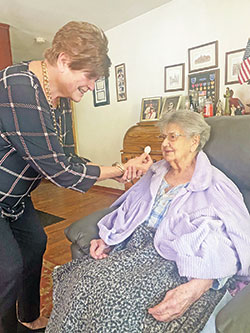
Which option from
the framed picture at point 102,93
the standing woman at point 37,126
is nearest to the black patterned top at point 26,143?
the standing woman at point 37,126

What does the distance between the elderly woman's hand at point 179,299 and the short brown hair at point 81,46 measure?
909mm

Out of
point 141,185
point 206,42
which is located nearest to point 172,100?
point 206,42

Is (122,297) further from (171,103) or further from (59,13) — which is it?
(59,13)

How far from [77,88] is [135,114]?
8.17 feet

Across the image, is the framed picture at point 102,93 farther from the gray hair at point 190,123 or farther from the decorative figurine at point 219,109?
the gray hair at point 190,123

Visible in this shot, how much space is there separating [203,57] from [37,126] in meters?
2.31

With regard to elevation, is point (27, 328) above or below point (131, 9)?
below

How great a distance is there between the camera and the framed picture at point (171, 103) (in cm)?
288

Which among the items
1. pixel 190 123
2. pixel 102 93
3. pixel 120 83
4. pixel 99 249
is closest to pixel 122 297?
pixel 99 249

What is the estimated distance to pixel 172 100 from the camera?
296 cm

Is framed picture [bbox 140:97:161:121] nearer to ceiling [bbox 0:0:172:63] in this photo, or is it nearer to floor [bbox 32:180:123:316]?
ceiling [bbox 0:0:172:63]

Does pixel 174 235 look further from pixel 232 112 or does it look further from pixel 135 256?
pixel 232 112

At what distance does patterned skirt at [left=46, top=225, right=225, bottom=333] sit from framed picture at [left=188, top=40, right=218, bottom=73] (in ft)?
7.31

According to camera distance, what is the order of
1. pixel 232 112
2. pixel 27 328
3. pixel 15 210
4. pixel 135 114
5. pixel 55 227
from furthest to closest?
pixel 135 114, pixel 55 227, pixel 232 112, pixel 27 328, pixel 15 210
